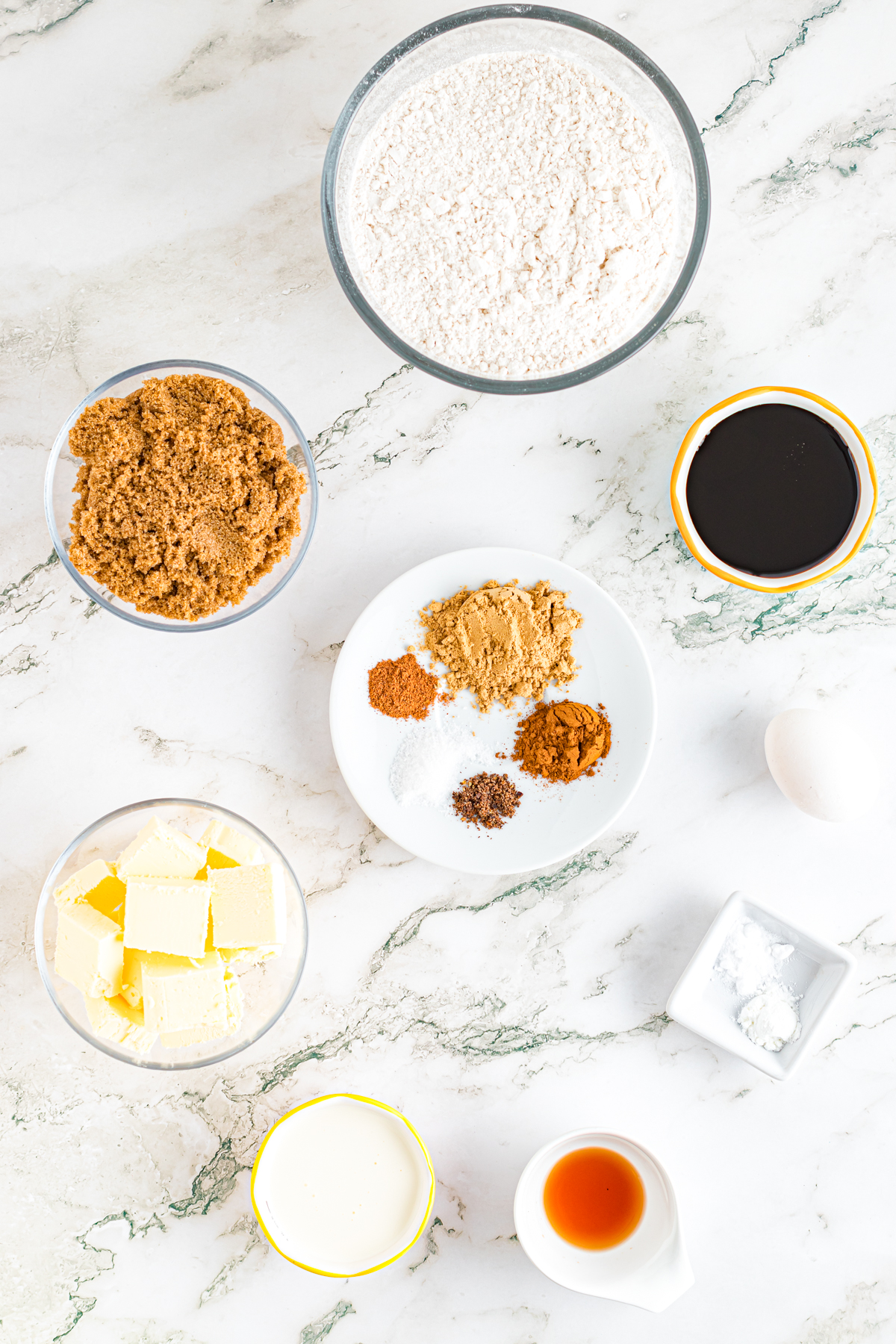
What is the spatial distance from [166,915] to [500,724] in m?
0.65

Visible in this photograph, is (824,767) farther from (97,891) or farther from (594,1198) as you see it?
(97,891)

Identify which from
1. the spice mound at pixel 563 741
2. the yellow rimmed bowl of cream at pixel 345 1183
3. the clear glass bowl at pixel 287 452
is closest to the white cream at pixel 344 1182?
the yellow rimmed bowl of cream at pixel 345 1183

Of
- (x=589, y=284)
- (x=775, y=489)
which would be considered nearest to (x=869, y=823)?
(x=775, y=489)

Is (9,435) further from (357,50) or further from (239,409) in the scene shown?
(357,50)

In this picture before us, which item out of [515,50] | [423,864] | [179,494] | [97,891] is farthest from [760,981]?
[515,50]

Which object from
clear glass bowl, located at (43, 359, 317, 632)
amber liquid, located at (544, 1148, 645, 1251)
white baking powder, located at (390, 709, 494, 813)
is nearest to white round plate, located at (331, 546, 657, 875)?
white baking powder, located at (390, 709, 494, 813)

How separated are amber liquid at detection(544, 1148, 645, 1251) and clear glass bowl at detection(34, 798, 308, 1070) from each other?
60 cm

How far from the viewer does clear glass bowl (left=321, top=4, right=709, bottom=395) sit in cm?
124

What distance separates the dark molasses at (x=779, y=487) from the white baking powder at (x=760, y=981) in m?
0.66

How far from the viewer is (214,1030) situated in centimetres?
137

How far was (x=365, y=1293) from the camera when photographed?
1.54m

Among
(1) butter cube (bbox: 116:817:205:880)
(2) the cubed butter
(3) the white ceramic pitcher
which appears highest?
(1) butter cube (bbox: 116:817:205:880)

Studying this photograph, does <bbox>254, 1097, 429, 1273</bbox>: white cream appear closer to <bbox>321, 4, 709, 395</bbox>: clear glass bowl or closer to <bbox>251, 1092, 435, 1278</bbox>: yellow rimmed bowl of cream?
<bbox>251, 1092, 435, 1278</bbox>: yellow rimmed bowl of cream

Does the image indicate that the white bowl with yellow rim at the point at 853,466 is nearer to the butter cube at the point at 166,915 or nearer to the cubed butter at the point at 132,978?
the butter cube at the point at 166,915
